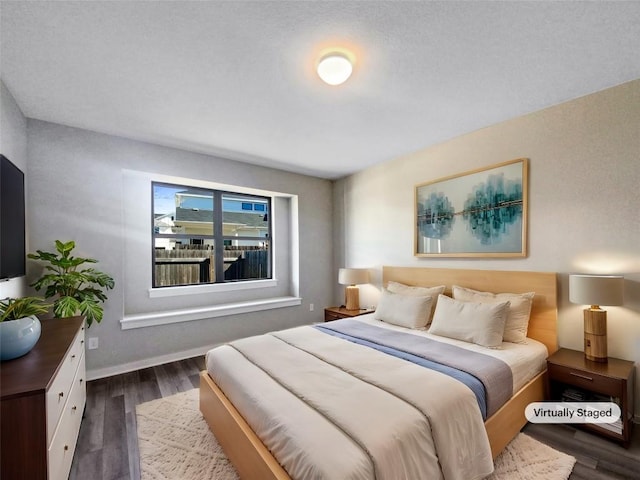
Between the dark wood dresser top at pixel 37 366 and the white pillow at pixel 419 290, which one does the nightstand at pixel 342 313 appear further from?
the dark wood dresser top at pixel 37 366

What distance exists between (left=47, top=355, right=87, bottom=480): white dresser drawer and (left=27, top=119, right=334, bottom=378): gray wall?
46.5 inches

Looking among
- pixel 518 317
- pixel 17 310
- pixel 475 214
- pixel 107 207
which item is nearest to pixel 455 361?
pixel 518 317

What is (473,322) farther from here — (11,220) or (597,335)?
(11,220)

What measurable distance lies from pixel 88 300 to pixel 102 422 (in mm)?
1011

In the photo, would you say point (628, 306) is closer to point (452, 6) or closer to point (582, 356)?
point (582, 356)

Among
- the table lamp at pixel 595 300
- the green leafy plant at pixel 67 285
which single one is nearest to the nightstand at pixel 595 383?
the table lamp at pixel 595 300

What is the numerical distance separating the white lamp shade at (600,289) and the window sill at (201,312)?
3.36m

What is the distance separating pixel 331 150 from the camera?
3.59m

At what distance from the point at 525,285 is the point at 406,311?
109cm

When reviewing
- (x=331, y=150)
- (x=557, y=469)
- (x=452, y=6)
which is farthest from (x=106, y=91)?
(x=557, y=469)

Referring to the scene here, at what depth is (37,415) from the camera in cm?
114

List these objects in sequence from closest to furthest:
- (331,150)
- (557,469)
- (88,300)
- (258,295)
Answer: (557,469) → (88,300) → (331,150) → (258,295)

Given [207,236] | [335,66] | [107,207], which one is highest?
[335,66]

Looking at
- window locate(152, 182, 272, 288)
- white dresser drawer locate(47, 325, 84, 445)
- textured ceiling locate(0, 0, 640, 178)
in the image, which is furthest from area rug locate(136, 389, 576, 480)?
textured ceiling locate(0, 0, 640, 178)
